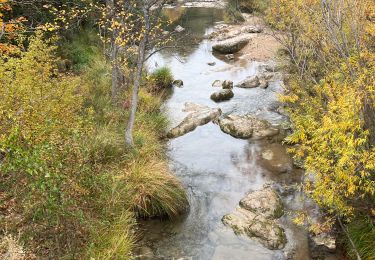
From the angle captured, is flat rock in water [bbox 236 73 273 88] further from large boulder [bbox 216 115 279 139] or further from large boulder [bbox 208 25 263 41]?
large boulder [bbox 208 25 263 41]

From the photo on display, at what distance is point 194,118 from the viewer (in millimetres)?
16781

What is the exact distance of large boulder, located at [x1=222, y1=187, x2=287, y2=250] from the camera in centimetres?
907

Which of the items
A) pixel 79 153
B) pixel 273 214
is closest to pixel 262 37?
pixel 273 214

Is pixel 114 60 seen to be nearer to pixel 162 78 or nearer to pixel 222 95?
pixel 162 78

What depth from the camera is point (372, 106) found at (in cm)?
760

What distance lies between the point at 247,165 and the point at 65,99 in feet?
22.2

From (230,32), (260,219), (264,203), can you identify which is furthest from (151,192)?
(230,32)

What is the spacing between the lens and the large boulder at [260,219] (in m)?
9.07

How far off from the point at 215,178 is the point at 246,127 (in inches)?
160

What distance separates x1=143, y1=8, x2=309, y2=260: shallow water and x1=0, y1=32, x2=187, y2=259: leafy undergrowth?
27.3 inches

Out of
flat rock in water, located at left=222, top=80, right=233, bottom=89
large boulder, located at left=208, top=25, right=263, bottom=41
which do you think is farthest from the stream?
large boulder, located at left=208, top=25, right=263, bottom=41

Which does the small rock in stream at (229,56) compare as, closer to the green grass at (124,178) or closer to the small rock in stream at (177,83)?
the small rock in stream at (177,83)

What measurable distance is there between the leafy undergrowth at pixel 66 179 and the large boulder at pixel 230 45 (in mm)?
18967

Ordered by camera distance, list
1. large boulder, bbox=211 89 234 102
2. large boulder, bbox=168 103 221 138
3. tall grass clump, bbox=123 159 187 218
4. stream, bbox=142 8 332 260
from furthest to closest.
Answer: large boulder, bbox=211 89 234 102, large boulder, bbox=168 103 221 138, tall grass clump, bbox=123 159 187 218, stream, bbox=142 8 332 260
